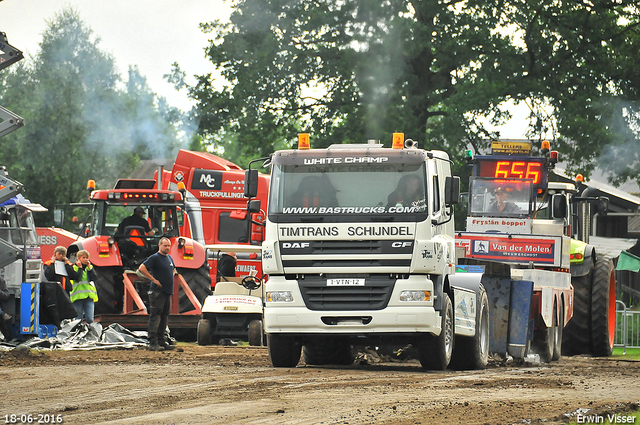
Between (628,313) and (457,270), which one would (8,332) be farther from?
(628,313)

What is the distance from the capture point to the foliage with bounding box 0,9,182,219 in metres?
46.8

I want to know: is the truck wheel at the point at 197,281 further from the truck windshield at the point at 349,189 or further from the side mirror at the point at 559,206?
the truck windshield at the point at 349,189

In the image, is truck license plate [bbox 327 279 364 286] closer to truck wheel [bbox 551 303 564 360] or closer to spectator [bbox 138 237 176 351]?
spectator [bbox 138 237 176 351]

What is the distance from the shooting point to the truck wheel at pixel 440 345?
515 inches

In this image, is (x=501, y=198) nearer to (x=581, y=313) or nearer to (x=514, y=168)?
(x=514, y=168)

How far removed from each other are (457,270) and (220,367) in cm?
412

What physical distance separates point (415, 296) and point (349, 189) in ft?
4.98

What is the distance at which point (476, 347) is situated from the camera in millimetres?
14219

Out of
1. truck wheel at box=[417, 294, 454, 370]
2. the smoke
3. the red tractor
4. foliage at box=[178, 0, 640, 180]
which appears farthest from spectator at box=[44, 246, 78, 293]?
the smoke

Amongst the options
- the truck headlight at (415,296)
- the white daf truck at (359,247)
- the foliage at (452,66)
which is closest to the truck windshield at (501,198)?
the white daf truck at (359,247)

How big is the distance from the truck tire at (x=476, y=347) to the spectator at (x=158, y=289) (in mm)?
4857

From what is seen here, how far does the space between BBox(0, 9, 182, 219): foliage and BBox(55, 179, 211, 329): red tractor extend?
80.6 feet

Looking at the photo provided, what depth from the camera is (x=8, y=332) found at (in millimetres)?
16953

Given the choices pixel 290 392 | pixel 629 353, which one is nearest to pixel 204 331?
pixel 290 392
